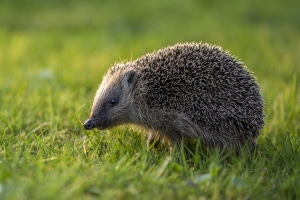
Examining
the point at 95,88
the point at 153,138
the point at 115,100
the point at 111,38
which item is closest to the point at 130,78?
the point at 115,100

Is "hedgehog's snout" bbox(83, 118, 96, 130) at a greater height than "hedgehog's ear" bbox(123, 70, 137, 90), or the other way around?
"hedgehog's ear" bbox(123, 70, 137, 90)

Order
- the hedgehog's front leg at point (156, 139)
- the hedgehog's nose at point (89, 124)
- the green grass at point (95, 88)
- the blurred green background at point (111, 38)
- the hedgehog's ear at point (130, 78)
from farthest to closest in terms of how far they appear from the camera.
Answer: the blurred green background at point (111, 38) < the hedgehog's ear at point (130, 78) < the hedgehog's front leg at point (156, 139) < the hedgehog's nose at point (89, 124) < the green grass at point (95, 88)

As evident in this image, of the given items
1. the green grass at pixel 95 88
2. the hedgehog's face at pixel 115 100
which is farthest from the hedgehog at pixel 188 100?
the green grass at pixel 95 88

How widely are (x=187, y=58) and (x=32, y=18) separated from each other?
843cm

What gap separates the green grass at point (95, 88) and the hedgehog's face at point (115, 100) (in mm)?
164

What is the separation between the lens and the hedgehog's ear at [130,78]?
5461 millimetres

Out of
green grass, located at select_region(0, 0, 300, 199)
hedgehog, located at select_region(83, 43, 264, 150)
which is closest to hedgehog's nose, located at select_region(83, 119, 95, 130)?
hedgehog, located at select_region(83, 43, 264, 150)

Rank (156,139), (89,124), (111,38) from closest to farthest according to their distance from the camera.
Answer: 1. (89,124)
2. (156,139)
3. (111,38)

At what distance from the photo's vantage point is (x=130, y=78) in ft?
18.0

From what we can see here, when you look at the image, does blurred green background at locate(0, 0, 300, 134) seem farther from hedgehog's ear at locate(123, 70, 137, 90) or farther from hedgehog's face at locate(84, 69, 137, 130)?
hedgehog's ear at locate(123, 70, 137, 90)

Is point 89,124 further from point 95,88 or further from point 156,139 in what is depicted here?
point 95,88

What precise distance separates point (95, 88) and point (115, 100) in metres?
2.08

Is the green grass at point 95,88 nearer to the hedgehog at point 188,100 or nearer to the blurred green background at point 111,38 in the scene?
the blurred green background at point 111,38

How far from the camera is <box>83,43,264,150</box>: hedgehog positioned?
5160 mm
